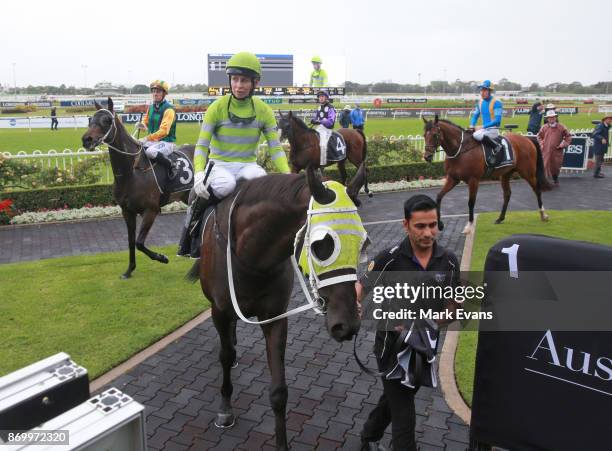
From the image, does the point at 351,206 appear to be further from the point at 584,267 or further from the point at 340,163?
the point at 340,163

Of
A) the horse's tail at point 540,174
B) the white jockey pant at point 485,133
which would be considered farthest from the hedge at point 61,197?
the horse's tail at point 540,174

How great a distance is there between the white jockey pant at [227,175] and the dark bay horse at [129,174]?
4.01 m

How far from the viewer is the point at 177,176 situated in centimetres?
898

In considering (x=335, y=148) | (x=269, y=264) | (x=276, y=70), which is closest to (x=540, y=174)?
(x=335, y=148)

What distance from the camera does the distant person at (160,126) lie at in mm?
8602

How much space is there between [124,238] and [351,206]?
9049 mm

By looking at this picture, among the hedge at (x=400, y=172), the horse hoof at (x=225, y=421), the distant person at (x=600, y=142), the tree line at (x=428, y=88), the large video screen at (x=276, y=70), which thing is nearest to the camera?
the horse hoof at (x=225, y=421)

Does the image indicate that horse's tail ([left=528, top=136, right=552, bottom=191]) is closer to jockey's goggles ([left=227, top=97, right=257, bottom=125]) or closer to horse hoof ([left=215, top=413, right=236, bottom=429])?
jockey's goggles ([left=227, top=97, right=257, bottom=125])

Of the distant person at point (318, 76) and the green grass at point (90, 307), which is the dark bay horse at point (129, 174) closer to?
the green grass at point (90, 307)

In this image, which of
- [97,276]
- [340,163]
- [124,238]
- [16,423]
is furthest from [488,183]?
[16,423]

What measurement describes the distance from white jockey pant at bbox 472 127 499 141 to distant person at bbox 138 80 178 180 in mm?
6340

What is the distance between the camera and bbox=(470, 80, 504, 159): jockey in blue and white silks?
10.9 m

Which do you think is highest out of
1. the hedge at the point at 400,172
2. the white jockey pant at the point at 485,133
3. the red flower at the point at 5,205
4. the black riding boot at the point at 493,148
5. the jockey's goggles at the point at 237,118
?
Result: the jockey's goggles at the point at 237,118

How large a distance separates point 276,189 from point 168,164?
6.00 metres
